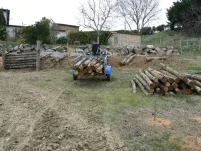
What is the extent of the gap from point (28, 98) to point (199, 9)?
81.2 ft

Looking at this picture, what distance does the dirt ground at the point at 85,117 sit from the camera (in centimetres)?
436

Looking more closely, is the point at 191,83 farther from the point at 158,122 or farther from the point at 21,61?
the point at 21,61

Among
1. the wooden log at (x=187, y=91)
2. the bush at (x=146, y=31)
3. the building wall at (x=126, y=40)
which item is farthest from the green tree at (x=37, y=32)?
the bush at (x=146, y=31)

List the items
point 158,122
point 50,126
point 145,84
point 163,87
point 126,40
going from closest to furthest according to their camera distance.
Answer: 1. point 50,126
2. point 158,122
3. point 163,87
4. point 145,84
5. point 126,40

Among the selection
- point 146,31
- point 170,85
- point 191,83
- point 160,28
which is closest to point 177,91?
point 170,85

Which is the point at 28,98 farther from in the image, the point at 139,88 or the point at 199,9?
the point at 199,9

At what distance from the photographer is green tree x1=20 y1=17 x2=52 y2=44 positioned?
76.8ft

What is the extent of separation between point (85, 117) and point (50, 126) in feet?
2.99

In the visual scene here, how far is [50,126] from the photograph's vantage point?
16.8 ft

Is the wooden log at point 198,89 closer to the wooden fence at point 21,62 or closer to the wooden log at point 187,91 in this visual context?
the wooden log at point 187,91

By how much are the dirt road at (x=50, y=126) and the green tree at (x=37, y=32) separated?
16.4 m

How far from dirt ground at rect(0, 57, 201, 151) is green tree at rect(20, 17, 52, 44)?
14.6m

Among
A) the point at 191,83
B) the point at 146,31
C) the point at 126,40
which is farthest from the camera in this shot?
the point at 146,31

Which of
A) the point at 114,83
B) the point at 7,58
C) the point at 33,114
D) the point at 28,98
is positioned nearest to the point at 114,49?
the point at 7,58
